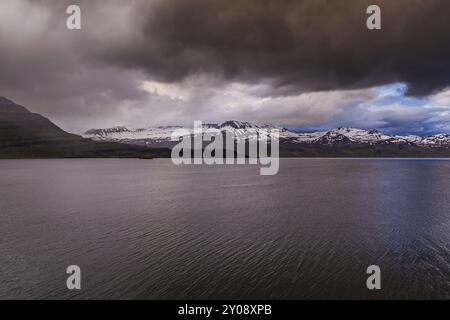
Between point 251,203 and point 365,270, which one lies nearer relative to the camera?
point 365,270

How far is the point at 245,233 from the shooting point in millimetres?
35281

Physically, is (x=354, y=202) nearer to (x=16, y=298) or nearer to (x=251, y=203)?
(x=251, y=203)

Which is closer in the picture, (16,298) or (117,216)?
(16,298)

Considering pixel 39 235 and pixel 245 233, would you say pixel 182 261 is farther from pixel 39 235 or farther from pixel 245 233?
pixel 39 235

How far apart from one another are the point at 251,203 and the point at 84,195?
37835 mm

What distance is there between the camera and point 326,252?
2814cm
